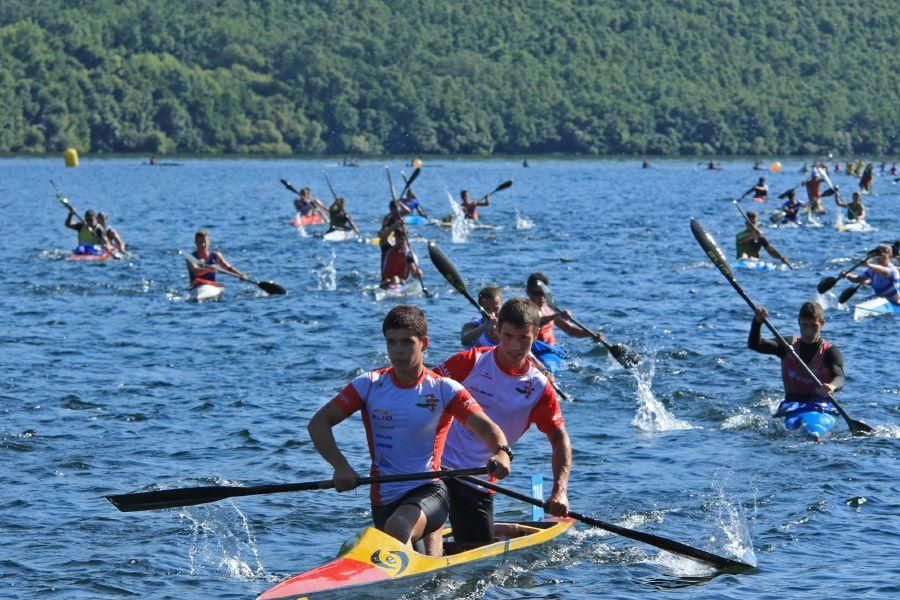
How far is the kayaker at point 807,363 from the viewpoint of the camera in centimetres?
1641

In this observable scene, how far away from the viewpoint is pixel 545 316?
1909 cm

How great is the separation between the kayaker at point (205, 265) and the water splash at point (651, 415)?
11599 millimetres

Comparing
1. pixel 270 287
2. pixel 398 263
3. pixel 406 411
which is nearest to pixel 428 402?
pixel 406 411

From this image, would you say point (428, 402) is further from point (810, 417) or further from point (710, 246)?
point (710, 246)

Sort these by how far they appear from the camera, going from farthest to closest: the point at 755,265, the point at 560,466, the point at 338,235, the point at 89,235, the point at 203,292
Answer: the point at 338,235 < the point at 89,235 < the point at 755,265 < the point at 203,292 < the point at 560,466

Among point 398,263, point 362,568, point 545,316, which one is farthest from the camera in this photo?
point 398,263

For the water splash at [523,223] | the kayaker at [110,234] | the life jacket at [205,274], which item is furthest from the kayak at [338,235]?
the life jacket at [205,274]

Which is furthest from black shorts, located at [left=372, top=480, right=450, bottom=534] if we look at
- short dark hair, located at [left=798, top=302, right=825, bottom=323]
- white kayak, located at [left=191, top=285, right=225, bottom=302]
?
white kayak, located at [left=191, top=285, right=225, bottom=302]

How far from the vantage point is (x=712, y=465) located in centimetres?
1568

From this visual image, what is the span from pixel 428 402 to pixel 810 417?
27.0 ft

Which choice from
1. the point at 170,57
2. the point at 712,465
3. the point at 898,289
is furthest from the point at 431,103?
the point at 712,465

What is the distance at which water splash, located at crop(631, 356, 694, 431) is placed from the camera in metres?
17.6

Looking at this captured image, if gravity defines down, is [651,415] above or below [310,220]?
below

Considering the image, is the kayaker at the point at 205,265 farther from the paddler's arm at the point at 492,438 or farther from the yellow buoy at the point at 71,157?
the yellow buoy at the point at 71,157
